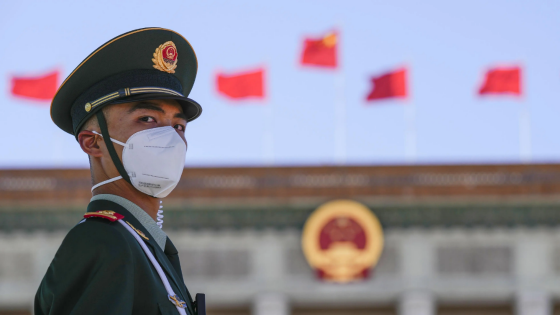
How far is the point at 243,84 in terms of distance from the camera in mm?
20062

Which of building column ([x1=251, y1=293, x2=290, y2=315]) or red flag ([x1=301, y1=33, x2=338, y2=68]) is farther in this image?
red flag ([x1=301, y1=33, x2=338, y2=68])

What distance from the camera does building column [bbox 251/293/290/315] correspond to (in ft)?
58.1

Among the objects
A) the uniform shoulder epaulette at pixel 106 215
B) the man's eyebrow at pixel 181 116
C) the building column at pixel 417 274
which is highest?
the man's eyebrow at pixel 181 116

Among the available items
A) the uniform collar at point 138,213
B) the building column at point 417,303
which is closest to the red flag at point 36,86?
the building column at point 417,303

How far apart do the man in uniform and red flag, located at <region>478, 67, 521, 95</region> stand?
18123mm

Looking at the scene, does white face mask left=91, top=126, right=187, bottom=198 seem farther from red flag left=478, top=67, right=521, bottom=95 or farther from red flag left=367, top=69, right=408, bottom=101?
red flag left=478, top=67, right=521, bottom=95

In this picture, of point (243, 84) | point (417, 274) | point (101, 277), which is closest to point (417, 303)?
point (417, 274)

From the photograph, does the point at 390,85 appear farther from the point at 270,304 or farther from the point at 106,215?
the point at 106,215

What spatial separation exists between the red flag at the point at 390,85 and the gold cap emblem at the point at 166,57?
17746 mm

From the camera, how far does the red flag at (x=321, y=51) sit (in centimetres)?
2066

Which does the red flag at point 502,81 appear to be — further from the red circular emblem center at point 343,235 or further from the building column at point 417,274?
the red circular emblem center at point 343,235

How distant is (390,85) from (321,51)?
1982 millimetres

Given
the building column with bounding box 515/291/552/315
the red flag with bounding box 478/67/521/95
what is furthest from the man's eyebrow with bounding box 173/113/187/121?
the red flag with bounding box 478/67/521/95

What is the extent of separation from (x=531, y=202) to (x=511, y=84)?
3346 mm
